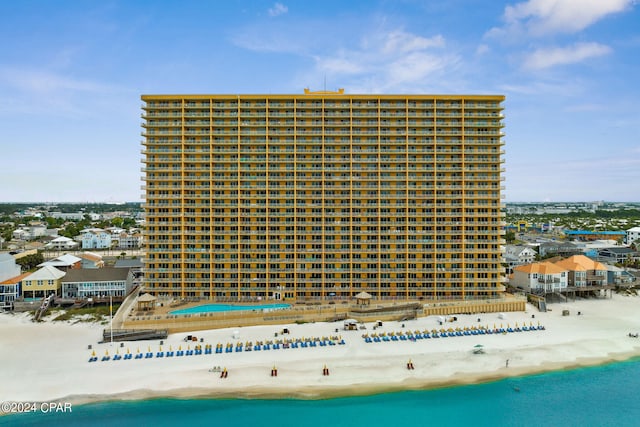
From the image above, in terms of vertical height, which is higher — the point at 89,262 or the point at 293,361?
the point at 89,262

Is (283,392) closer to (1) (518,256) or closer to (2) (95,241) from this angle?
(1) (518,256)

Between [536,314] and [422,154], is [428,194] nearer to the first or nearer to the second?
[422,154]


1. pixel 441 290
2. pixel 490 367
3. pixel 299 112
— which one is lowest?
pixel 490 367

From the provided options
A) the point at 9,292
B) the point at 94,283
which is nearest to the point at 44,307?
the point at 94,283

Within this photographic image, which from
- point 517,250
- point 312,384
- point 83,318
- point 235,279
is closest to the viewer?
point 312,384

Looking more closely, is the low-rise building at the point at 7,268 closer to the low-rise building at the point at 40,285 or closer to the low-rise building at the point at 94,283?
the low-rise building at the point at 40,285

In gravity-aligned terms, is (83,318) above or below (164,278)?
below

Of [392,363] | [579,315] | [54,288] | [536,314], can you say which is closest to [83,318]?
[54,288]
